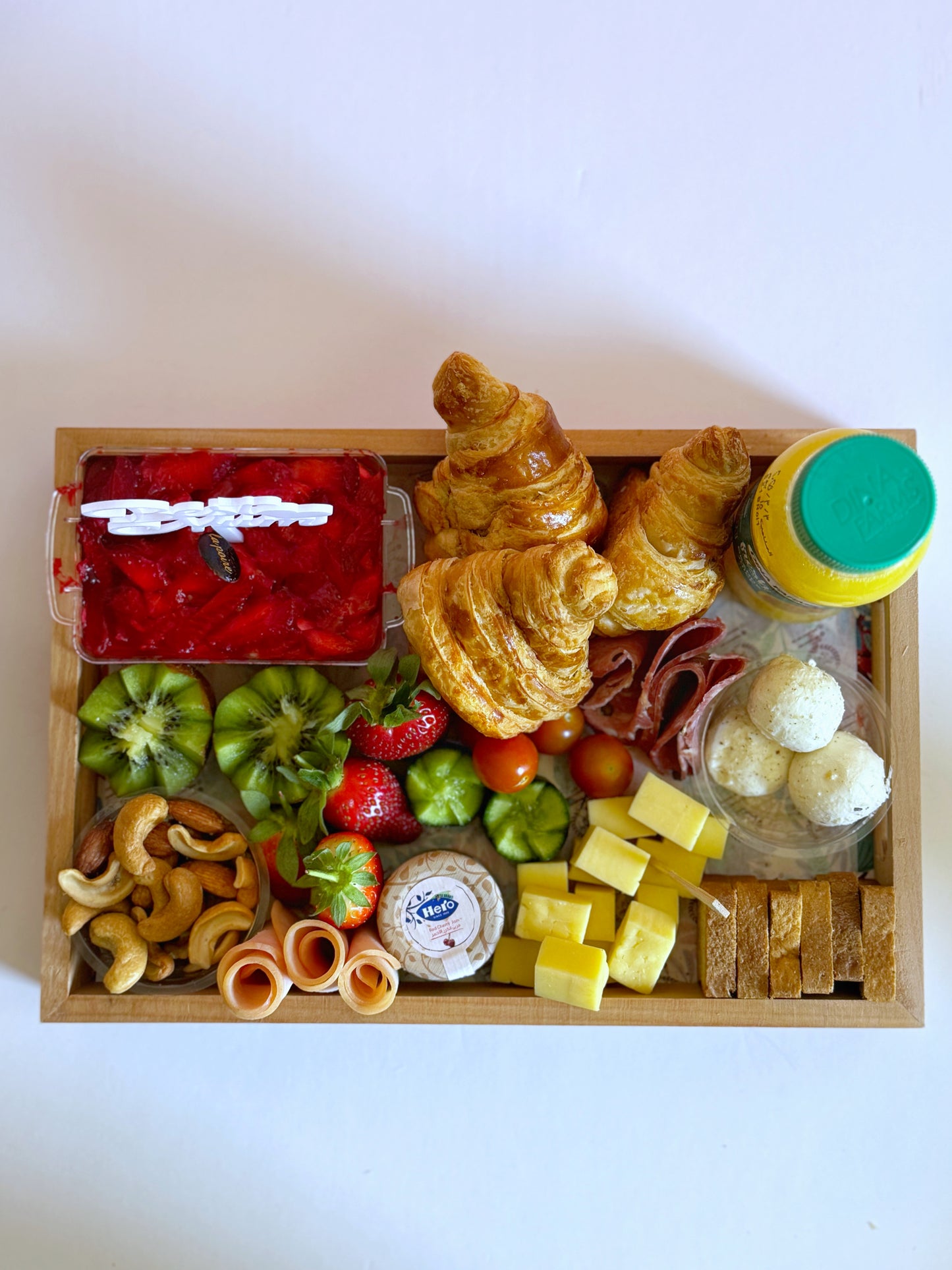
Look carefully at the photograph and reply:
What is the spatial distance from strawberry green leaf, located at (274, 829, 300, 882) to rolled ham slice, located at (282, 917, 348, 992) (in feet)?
0.25

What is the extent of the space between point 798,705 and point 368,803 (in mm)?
724

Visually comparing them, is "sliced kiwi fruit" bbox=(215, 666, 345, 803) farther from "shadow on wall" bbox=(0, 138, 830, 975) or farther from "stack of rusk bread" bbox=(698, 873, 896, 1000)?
"stack of rusk bread" bbox=(698, 873, 896, 1000)

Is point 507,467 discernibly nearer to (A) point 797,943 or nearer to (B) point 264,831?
(B) point 264,831

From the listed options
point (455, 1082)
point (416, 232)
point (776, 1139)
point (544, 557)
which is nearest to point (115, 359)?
point (416, 232)

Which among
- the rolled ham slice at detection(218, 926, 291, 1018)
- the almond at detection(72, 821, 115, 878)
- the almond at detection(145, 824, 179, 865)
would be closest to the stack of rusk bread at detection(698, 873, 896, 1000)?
the rolled ham slice at detection(218, 926, 291, 1018)

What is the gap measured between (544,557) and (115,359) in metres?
0.99

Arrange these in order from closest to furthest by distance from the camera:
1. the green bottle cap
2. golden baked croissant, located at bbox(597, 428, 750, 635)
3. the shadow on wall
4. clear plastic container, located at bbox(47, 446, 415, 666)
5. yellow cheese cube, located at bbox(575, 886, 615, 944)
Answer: the green bottle cap
golden baked croissant, located at bbox(597, 428, 750, 635)
clear plastic container, located at bbox(47, 446, 415, 666)
yellow cheese cube, located at bbox(575, 886, 615, 944)
the shadow on wall

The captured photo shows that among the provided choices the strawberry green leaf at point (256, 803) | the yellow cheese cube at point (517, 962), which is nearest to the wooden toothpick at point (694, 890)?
the yellow cheese cube at point (517, 962)

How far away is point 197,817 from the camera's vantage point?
1438mm

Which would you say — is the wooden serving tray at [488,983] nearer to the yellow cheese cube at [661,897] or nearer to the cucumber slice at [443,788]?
the yellow cheese cube at [661,897]

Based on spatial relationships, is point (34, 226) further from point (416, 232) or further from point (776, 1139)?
point (776, 1139)

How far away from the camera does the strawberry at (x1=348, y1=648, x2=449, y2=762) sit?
53.6 inches

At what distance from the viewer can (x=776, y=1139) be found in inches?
63.3

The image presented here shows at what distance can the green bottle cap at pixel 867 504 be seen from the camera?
1147mm
